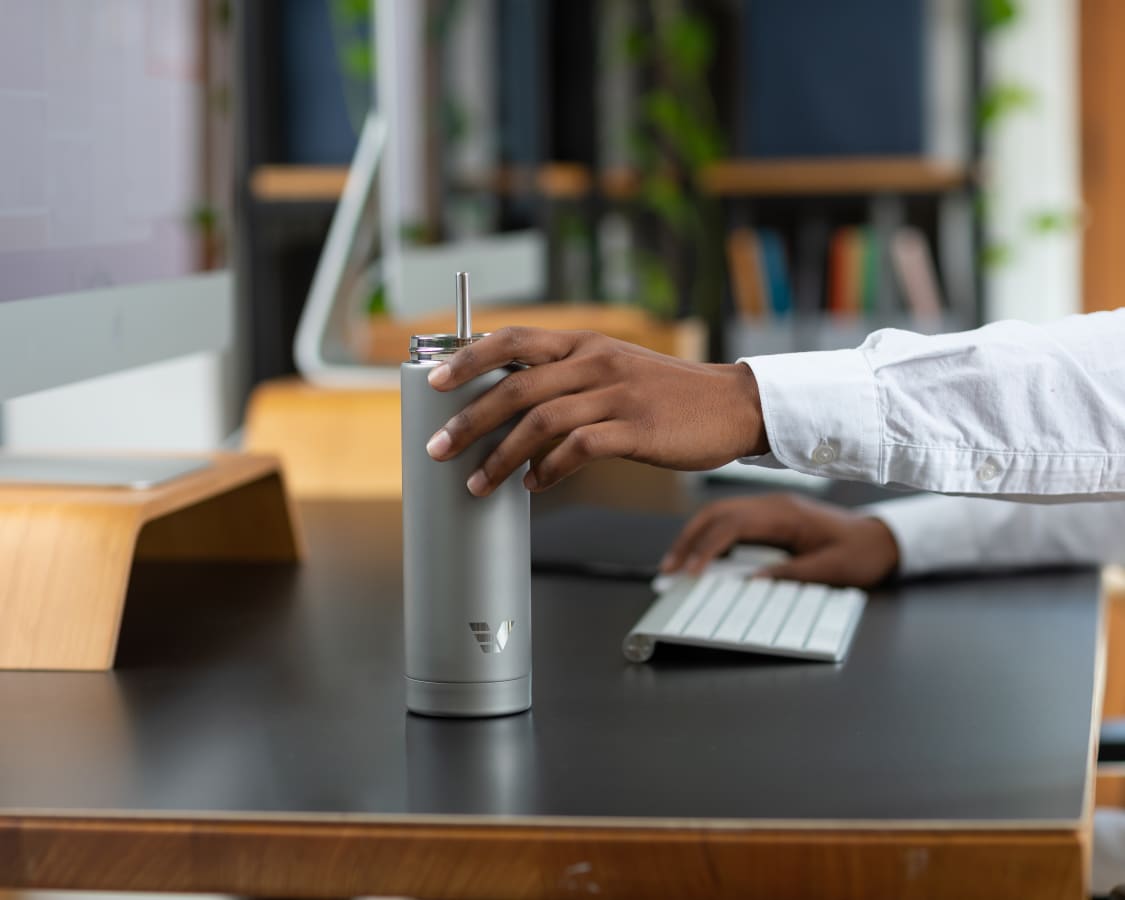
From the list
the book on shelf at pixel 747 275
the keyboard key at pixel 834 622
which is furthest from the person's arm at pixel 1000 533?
the book on shelf at pixel 747 275

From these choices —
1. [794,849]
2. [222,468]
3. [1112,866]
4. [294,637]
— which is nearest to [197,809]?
[794,849]

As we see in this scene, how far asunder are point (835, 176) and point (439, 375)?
3507mm

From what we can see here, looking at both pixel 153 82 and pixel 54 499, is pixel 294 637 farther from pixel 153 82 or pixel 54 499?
pixel 153 82

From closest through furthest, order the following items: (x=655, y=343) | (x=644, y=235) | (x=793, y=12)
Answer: (x=655, y=343) → (x=793, y=12) → (x=644, y=235)

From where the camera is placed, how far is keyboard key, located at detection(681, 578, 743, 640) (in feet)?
3.04

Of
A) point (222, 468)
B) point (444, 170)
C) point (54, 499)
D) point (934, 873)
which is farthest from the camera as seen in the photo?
point (444, 170)

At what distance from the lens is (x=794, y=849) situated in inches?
24.2

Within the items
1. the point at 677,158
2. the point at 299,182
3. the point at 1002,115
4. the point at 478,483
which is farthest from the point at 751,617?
the point at 1002,115

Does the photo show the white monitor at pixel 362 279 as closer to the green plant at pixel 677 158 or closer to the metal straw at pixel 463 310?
the metal straw at pixel 463 310

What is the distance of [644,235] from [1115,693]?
9.13ft

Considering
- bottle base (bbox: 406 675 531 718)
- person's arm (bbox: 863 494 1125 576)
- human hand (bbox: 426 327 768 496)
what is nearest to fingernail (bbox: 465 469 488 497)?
human hand (bbox: 426 327 768 496)

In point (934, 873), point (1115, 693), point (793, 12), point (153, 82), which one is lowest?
point (1115, 693)

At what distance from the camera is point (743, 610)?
100 cm

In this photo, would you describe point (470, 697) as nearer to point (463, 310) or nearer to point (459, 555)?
point (459, 555)
